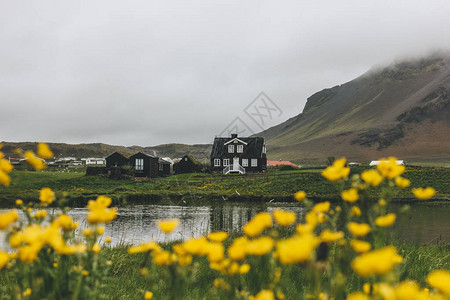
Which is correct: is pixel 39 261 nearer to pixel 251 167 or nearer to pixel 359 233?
pixel 359 233

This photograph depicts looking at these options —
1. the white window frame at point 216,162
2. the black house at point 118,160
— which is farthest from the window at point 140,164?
the white window frame at point 216,162

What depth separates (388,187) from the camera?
9.34ft

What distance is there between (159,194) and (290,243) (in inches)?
1479

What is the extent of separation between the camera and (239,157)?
68.0 m

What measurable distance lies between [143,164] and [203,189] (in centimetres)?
2425

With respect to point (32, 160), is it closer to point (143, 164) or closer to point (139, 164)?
point (143, 164)

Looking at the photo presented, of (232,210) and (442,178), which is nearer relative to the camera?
(232,210)

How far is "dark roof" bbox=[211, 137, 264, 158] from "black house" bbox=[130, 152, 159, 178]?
1157 centimetres

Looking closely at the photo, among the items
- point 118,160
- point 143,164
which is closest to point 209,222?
point 143,164

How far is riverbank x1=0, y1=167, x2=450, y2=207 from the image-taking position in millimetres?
35428

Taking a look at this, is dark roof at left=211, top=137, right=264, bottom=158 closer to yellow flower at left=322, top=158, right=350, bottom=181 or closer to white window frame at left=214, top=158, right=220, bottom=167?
white window frame at left=214, top=158, right=220, bottom=167

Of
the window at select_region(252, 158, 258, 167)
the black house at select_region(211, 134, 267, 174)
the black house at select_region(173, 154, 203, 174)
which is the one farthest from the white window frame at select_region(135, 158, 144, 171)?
the window at select_region(252, 158, 258, 167)

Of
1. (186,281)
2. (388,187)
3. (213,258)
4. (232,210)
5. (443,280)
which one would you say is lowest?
(232,210)

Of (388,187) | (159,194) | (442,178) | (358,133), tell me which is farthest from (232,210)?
(358,133)
